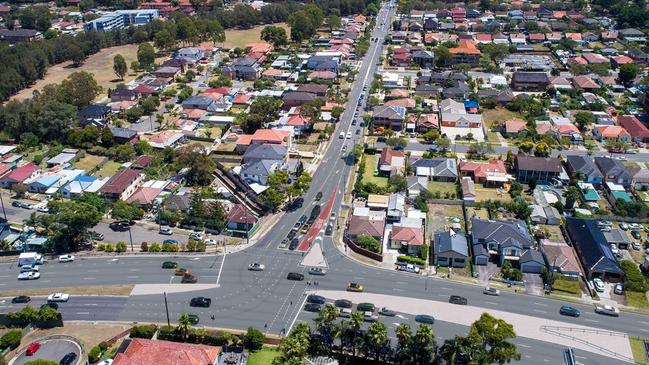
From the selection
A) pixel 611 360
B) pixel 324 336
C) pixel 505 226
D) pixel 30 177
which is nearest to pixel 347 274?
pixel 324 336

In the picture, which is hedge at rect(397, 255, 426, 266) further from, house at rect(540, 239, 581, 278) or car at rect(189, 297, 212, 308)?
car at rect(189, 297, 212, 308)

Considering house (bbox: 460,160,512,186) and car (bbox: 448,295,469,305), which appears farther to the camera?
house (bbox: 460,160,512,186)

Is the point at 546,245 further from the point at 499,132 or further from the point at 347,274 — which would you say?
the point at 499,132

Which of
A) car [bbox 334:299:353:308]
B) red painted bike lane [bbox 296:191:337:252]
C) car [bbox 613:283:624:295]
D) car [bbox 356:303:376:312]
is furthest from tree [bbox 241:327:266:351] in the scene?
car [bbox 613:283:624:295]

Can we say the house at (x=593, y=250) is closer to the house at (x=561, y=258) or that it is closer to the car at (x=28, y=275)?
the house at (x=561, y=258)

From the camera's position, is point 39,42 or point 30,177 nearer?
point 30,177
